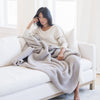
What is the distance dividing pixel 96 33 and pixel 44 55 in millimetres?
1350

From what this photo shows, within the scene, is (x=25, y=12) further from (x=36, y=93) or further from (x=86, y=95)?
(x=36, y=93)

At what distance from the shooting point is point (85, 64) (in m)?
3.25

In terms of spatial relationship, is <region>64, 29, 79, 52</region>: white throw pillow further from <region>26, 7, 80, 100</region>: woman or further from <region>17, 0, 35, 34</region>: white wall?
<region>17, 0, 35, 34</region>: white wall

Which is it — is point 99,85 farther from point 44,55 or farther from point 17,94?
point 17,94

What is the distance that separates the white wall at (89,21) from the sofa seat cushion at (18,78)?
5.37ft

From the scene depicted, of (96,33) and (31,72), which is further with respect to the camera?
(96,33)

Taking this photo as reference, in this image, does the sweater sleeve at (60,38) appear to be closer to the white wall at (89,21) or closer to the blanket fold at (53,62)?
the blanket fold at (53,62)

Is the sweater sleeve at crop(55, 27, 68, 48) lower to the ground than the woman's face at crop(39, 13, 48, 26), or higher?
Answer: lower

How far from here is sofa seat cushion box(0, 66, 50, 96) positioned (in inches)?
94.8

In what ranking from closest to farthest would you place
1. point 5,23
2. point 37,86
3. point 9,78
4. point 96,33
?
point 9,78 → point 37,86 → point 96,33 → point 5,23

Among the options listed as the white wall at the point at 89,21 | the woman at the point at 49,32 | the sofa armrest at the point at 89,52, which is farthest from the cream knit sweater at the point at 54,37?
the white wall at the point at 89,21

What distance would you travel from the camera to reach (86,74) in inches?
129

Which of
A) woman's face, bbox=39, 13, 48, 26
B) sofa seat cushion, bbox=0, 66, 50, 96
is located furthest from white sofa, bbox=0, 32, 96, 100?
woman's face, bbox=39, 13, 48, 26

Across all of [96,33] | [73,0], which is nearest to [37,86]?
[96,33]
